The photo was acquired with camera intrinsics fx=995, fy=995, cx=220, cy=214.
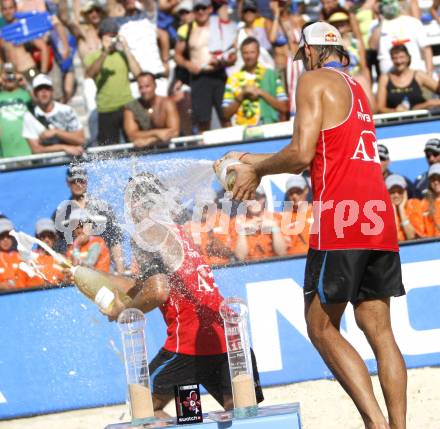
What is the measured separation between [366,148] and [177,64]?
5.99 meters

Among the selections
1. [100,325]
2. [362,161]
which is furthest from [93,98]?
[362,161]

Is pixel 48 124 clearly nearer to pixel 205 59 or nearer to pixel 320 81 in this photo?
pixel 205 59

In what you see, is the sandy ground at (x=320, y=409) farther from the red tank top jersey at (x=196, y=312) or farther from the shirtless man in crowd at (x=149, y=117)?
the shirtless man in crowd at (x=149, y=117)

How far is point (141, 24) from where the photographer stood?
10602mm

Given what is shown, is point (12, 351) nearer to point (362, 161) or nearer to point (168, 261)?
point (168, 261)

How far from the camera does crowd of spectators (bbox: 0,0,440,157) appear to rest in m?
10.1

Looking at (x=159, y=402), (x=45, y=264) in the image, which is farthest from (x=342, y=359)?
(x=45, y=264)

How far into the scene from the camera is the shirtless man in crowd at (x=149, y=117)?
9.89m

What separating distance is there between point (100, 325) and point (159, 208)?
2.70 m

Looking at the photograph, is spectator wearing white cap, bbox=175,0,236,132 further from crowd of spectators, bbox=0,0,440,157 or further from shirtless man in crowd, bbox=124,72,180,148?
shirtless man in crowd, bbox=124,72,180,148

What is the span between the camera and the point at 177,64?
421 inches

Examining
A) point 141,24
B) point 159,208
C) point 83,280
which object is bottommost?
point 83,280

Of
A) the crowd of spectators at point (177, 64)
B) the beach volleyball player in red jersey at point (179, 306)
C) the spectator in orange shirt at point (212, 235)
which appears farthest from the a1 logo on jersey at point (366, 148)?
the crowd of spectators at point (177, 64)

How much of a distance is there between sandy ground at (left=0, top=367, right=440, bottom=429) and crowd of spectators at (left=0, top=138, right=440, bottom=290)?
1.11m
